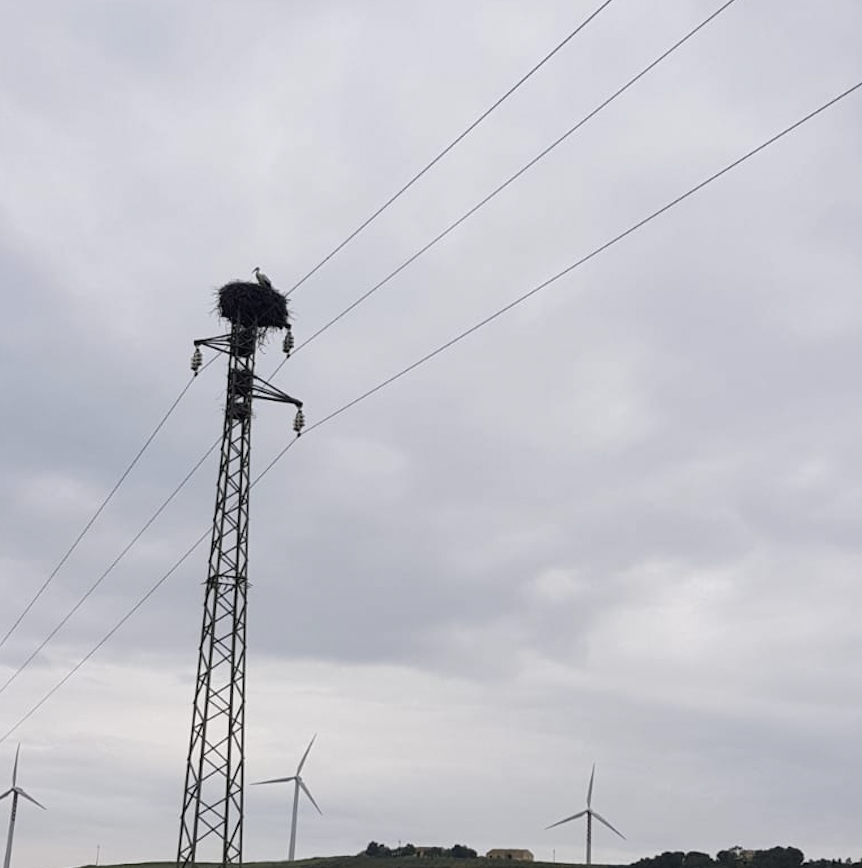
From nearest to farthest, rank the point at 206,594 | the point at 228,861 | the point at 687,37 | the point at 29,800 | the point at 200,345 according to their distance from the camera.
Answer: the point at 687,37, the point at 228,861, the point at 206,594, the point at 200,345, the point at 29,800

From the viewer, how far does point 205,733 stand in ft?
187

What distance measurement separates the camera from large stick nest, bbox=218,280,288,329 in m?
64.2

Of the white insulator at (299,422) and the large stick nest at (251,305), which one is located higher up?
the large stick nest at (251,305)

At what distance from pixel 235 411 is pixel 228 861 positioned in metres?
19.4

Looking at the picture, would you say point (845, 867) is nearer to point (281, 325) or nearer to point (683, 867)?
point (683, 867)

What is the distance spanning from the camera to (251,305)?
6425 centimetres

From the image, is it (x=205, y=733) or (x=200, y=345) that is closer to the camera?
(x=205, y=733)

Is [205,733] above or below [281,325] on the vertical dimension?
below

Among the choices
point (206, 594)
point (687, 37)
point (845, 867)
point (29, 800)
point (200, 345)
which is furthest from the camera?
point (845, 867)

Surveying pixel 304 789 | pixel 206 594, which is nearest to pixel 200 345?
pixel 206 594

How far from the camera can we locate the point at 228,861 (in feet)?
182

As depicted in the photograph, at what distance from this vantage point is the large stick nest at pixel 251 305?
64.2m

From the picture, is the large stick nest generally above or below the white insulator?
above

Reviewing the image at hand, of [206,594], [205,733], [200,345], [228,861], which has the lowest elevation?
[228,861]
